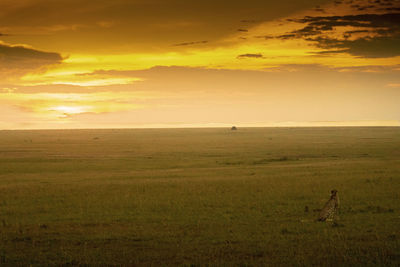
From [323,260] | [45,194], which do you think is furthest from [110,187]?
[323,260]

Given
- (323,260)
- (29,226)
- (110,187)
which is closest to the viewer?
(323,260)

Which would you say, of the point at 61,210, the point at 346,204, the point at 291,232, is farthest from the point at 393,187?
the point at 61,210

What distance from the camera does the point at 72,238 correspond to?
1647 cm

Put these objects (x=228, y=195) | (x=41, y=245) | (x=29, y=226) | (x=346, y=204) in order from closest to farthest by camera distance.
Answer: (x=41, y=245) < (x=29, y=226) < (x=346, y=204) < (x=228, y=195)

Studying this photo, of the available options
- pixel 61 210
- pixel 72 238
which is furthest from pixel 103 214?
pixel 72 238

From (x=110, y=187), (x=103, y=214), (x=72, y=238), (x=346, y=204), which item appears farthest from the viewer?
(x=110, y=187)

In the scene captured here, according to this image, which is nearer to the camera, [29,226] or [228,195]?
[29,226]

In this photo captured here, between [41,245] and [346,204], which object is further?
[346,204]

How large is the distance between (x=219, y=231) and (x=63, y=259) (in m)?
6.00

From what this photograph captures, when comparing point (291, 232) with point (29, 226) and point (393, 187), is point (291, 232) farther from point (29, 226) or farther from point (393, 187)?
point (393, 187)

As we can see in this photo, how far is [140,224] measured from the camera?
63.2 feet

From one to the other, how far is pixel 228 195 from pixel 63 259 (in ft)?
48.8

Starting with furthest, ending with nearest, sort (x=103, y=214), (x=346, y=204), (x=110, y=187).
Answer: (x=110, y=187)
(x=346, y=204)
(x=103, y=214)

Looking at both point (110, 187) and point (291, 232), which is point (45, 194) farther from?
point (291, 232)
